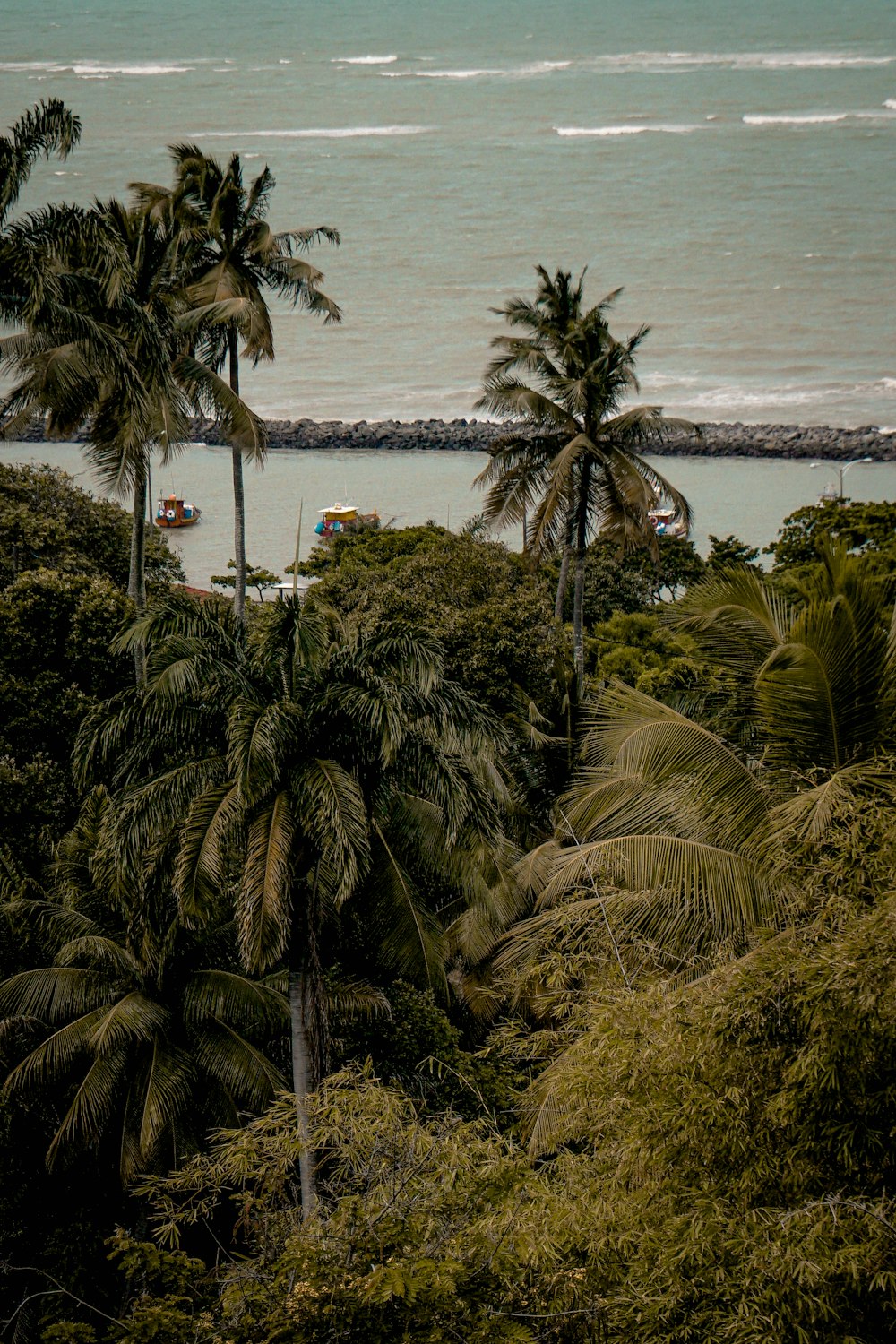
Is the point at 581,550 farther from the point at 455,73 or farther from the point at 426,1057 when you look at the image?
the point at 455,73

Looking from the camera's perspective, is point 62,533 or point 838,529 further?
point 838,529

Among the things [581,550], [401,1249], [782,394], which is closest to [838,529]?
[581,550]

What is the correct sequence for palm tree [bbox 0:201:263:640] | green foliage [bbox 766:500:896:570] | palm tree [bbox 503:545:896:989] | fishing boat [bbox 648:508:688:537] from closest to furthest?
palm tree [bbox 503:545:896:989] < palm tree [bbox 0:201:263:640] < green foliage [bbox 766:500:896:570] < fishing boat [bbox 648:508:688:537]

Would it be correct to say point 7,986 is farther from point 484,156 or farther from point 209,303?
point 484,156

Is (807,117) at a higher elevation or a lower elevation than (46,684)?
higher

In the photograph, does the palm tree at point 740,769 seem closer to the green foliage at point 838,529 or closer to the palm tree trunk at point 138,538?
the palm tree trunk at point 138,538

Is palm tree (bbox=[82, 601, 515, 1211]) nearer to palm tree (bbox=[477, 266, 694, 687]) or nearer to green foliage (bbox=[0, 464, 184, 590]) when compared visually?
green foliage (bbox=[0, 464, 184, 590])

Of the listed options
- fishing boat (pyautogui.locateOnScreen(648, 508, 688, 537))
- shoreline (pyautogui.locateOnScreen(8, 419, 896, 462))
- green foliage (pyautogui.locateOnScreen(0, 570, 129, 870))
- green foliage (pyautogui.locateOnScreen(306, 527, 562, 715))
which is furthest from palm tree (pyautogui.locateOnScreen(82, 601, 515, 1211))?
shoreline (pyautogui.locateOnScreen(8, 419, 896, 462))
